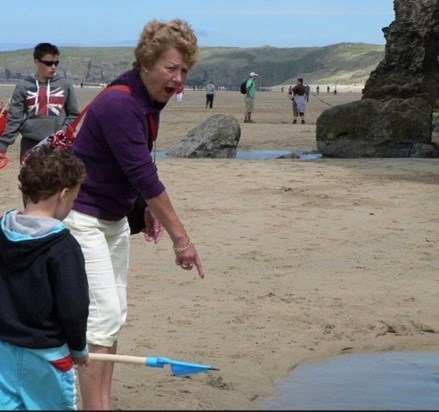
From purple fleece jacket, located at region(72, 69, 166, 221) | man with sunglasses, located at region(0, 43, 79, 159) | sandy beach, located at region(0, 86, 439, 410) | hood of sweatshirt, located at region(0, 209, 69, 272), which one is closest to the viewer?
hood of sweatshirt, located at region(0, 209, 69, 272)

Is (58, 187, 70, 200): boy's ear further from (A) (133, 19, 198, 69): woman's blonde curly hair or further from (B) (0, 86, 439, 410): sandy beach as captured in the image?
(B) (0, 86, 439, 410): sandy beach

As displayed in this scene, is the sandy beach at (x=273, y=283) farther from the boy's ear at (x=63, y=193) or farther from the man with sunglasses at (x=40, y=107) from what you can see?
the boy's ear at (x=63, y=193)

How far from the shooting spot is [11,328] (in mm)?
3934

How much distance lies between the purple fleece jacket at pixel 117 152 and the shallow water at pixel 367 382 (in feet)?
4.42

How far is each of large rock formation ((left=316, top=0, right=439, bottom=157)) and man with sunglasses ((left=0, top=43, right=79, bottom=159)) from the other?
31.2 ft

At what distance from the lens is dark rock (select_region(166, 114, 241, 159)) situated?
17.3 m

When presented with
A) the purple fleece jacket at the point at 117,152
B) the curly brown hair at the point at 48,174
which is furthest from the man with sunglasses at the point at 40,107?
the curly brown hair at the point at 48,174

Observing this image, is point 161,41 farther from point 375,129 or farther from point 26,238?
point 375,129

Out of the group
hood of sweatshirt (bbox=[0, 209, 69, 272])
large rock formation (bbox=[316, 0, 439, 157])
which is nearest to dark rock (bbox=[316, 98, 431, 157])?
large rock formation (bbox=[316, 0, 439, 157])

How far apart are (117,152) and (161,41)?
0.49 m

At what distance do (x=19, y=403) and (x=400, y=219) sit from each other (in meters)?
6.84

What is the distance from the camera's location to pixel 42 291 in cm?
386

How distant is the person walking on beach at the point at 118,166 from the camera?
454 centimetres

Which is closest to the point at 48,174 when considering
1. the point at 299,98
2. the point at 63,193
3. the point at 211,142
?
the point at 63,193
